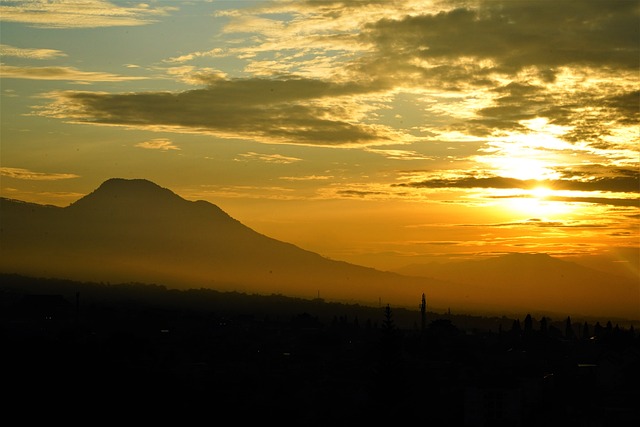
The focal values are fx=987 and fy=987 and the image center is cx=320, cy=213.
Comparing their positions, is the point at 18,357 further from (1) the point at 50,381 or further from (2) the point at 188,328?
(2) the point at 188,328

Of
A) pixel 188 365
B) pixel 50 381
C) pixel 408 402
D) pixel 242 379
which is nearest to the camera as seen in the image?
pixel 50 381

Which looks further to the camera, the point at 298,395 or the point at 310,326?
the point at 310,326

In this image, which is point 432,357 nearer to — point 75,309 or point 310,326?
point 310,326

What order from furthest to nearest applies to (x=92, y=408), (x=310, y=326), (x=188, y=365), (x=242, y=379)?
(x=310, y=326) < (x=188, y=365) < (x=242, y=379) < (x=92, y=408)

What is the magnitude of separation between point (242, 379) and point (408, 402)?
10.1m

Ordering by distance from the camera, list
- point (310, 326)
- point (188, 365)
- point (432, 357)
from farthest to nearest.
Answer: point (310, 326) → point (432, 357) → point (188, 365)

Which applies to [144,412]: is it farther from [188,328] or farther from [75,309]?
[75,309]

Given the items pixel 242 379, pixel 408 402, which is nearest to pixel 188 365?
pixel 242 379

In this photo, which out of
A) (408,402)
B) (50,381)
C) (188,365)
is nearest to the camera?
(50,381)

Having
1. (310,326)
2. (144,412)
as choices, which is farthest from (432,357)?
(310,326)

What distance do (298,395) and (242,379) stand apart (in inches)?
245

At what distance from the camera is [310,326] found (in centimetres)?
10644

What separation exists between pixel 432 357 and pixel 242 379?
62.3 ft

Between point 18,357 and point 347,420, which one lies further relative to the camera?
point 18,357
